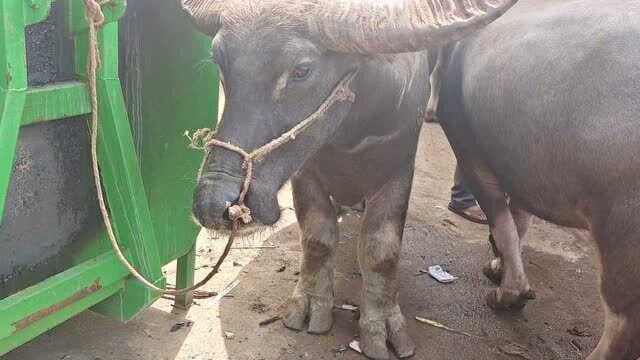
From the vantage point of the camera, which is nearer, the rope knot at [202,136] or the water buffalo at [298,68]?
the water buffalo at [298,68]

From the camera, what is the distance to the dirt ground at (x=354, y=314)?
→ 8.55ft

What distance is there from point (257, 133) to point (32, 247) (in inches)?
36.9

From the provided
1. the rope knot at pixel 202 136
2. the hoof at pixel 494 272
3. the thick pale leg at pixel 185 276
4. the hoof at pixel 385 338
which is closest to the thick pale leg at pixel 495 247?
the hoof at pixel 494 272

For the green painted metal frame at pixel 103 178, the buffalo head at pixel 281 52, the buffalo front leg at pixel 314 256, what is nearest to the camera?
the green painted metal frame at pixel 103 178

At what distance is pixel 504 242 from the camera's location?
9.81ft

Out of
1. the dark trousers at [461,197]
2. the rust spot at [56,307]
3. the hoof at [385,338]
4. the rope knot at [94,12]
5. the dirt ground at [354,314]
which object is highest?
the rope knot at [94,12]

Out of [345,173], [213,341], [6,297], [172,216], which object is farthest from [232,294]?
[6,297]

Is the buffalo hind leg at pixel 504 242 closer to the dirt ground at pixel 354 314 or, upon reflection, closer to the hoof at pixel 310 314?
the dirt ground at pixel 354 314

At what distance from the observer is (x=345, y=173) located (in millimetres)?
2570

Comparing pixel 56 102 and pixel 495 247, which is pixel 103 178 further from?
pixel 495 247

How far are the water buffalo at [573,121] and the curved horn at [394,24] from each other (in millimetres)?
470

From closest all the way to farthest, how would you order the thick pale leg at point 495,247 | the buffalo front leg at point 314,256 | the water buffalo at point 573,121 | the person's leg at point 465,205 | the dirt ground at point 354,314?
the water buffalo at point 573,121 → the dirt ground at point 354,314 → the buffalo front leg at point 314,256 → the thick pale leg at point 495,247 → the person's leg at point 465,205

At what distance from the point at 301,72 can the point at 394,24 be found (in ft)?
0.98

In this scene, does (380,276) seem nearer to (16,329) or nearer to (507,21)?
(507,21)
